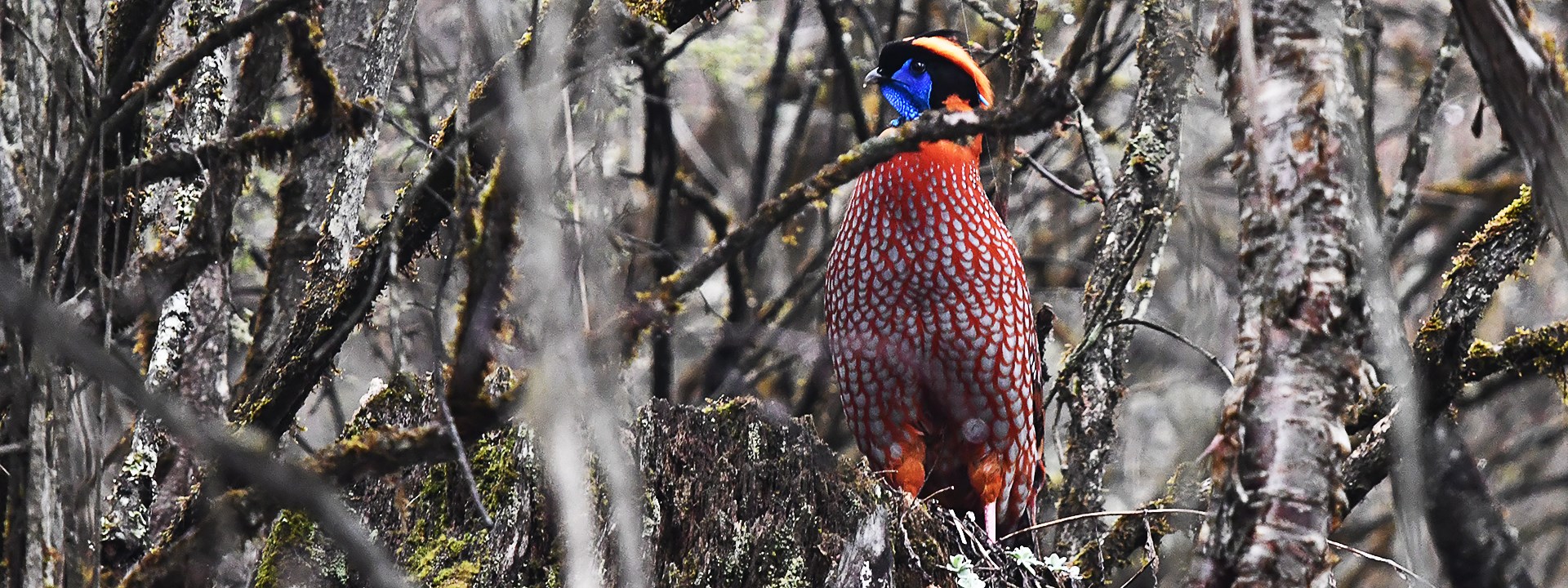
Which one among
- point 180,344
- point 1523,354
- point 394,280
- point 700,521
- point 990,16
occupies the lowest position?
point 700,521

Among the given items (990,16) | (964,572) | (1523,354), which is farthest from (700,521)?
(990,16)

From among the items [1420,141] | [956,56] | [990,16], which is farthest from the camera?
[990,16]

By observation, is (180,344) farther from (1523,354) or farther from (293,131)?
(1523,354)

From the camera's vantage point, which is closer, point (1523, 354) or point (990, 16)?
point (1523, 354)

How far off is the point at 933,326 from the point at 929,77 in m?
0.98

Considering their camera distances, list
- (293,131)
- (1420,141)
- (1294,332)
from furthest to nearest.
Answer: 1. (1420,141)
2. (293,131)
3. (1294,332)

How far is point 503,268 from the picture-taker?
2.93 meters

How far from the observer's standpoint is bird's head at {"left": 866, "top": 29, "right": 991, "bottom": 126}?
5555mm

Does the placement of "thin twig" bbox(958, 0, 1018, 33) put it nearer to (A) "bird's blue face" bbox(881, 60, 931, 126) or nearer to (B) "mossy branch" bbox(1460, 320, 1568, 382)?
(A) "bird's blue face" bbox(881, 60, 931, 126)

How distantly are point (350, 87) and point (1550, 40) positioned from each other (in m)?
3.78

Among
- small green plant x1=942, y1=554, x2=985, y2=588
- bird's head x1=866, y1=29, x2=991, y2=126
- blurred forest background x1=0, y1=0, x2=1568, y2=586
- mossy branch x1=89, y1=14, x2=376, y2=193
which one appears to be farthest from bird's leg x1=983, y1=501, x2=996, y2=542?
mossy branch x1=89, y1=14, x2=376, y2=193

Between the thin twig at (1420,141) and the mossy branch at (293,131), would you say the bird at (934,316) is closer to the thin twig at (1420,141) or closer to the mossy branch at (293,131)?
the thin twig at (1420,141)

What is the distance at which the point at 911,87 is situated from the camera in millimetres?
5598

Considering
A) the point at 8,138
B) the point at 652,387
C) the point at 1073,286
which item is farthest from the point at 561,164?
the point at 1073,286
